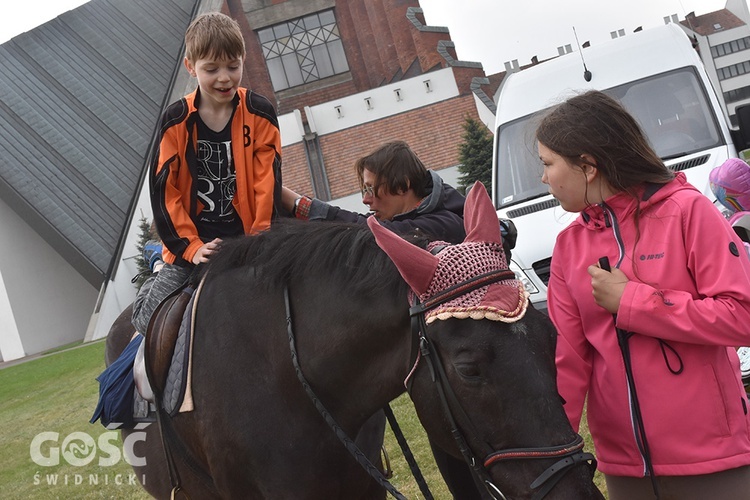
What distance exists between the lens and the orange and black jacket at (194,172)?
330cm

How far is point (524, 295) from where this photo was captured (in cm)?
231

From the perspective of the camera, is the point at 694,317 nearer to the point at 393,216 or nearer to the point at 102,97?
the point at 393,216

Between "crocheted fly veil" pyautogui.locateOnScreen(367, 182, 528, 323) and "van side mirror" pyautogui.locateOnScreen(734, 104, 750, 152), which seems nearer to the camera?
"crocheted fly veil" pyautogui.locateOnScreen(367, 182, 528, 323)

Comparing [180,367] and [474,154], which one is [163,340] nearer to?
[180,367]

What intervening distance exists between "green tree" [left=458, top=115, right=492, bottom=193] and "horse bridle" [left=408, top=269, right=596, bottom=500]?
94.7 feet

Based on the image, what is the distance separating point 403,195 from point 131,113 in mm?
33736

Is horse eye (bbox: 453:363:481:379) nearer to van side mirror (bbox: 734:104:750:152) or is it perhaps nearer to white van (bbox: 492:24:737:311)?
white van (bbox: 492:24:737:311)

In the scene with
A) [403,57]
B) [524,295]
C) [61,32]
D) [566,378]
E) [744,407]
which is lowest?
[744,407]

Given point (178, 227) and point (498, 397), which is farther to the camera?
point (178, 227)

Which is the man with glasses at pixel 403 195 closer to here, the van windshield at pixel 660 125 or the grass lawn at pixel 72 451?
the grass lawn at pixel 72 451

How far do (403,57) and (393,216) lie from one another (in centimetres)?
3880

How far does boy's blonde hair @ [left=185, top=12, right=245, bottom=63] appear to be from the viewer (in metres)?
3.28

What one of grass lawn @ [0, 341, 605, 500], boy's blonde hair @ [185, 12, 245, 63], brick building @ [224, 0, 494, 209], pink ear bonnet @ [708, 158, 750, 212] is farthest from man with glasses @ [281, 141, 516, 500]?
brick building @ [224, 0, 494, 209]

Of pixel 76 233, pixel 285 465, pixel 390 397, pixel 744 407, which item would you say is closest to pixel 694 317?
pixel 744 407
